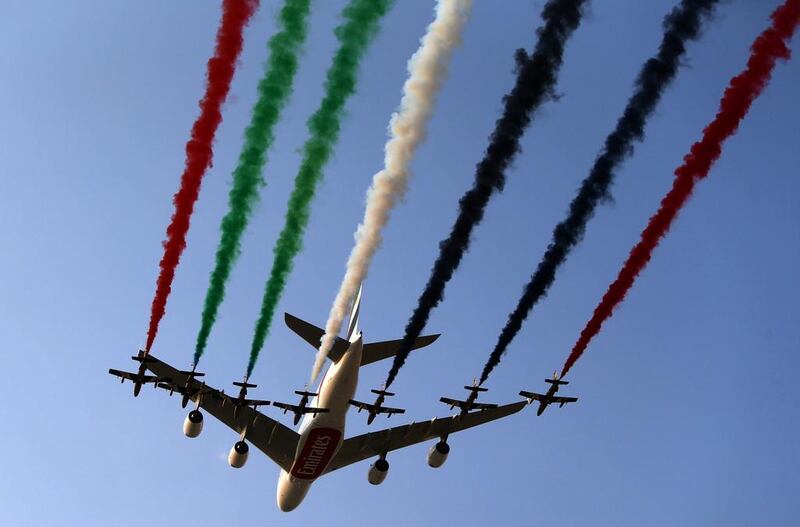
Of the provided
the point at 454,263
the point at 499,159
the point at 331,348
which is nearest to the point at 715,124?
the point at 499,159

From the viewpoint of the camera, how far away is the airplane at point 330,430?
26.5 m

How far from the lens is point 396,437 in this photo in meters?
32.0

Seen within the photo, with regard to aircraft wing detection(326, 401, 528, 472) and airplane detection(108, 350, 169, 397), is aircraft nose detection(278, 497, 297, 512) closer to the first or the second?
aircraft wing detection(326, 401, 528, 472)

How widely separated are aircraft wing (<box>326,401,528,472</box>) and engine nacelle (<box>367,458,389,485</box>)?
2.29ft

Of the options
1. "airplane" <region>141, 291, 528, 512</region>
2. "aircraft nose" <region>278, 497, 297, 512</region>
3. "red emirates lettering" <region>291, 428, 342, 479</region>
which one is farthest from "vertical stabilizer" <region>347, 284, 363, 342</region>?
"aircraft nose" <region>278, 497, 297, 512</region>

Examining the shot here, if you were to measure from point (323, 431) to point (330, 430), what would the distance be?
0.79ft

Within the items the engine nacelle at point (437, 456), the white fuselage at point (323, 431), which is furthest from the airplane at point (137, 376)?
the engine nacelle at point (437, 456)

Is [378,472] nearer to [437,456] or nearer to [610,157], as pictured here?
[437,456]

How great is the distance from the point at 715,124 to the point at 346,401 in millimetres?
14064

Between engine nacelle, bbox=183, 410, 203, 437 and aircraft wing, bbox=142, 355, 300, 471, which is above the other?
aircraft wing, bbox=142, 355, 300, 471

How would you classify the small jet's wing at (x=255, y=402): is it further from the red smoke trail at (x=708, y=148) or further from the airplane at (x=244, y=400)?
the red smoke trail at (x=708, y=148)

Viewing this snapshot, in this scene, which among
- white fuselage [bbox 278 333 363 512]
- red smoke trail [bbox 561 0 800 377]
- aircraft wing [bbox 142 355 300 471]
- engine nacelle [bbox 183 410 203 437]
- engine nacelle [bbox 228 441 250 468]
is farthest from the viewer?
aircraft wing [bbox 142 355 300 471]

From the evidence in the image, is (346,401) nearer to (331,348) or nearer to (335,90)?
(331,348)

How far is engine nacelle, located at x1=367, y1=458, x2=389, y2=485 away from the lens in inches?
1219
